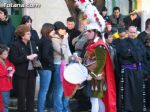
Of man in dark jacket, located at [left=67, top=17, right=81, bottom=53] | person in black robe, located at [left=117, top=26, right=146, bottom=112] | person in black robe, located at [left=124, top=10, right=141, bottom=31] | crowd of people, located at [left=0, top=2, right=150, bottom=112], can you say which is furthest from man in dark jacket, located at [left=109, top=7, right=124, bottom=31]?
person in black robe, located at [left=117, top=26, right=146, bottom=112]

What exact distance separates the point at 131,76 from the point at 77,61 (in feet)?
5.37

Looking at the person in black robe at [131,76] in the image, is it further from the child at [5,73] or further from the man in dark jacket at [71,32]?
the child at [5,73]

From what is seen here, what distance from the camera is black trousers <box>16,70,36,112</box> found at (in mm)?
9289

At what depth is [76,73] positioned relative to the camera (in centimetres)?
884

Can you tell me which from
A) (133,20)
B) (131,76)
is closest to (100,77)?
(131,76)

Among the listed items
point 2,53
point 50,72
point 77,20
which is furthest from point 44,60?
point 77,20

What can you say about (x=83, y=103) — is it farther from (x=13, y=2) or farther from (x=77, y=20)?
(x=13, y=2)

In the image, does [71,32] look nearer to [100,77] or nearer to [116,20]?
[100,77]

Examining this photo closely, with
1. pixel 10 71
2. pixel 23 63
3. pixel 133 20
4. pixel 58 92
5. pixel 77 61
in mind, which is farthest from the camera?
pixel 133 20

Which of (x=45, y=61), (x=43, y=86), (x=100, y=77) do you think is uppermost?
(x=45, y=61)

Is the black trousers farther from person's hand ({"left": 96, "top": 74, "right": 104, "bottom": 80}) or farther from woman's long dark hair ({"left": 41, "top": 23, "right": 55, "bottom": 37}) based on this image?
person's hand ({"left": 96, "top": 74, "right": 104, "bottom": 80})

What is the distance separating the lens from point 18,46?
9.25 metres

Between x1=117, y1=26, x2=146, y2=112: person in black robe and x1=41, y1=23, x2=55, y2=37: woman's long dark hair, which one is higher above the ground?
x1=41, y1=23, x2=55, y2=37: woman's long dark hair

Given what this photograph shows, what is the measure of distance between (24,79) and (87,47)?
55.0 inches
